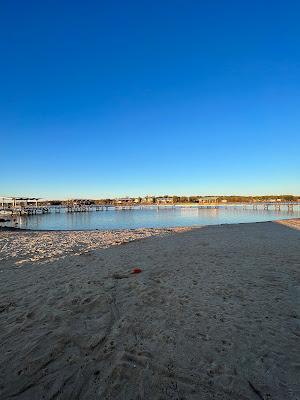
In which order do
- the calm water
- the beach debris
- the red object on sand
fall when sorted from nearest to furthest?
the beach debris < the red object on sand < the calm water

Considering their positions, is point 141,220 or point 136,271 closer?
point 136,271

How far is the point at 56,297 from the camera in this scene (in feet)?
20.6

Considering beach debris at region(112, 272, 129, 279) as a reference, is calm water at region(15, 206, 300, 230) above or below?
below

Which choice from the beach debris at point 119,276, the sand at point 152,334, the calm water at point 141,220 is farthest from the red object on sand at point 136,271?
the calm water at point 141,220

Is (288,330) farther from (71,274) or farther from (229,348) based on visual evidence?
(71,274)

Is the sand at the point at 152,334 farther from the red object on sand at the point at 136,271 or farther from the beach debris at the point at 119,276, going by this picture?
the red object on sand at the point at 136,271

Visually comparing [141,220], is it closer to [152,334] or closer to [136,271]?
[136,271]

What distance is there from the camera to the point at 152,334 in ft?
14.3

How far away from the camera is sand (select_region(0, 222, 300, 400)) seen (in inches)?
124

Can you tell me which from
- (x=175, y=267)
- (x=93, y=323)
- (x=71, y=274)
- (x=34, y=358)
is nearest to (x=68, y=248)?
(x=71, y=274)

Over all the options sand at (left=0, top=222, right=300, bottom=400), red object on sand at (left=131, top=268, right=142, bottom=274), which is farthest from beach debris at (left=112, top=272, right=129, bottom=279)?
red object on sand at (left=131, top=268, right=142, bottom=274)

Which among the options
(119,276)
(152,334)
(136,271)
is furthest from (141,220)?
(152,334)

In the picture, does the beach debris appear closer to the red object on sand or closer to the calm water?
the red object on sand

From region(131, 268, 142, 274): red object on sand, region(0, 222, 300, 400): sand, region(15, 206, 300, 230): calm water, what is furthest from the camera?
region(15, 206, 300, 230): calm water
